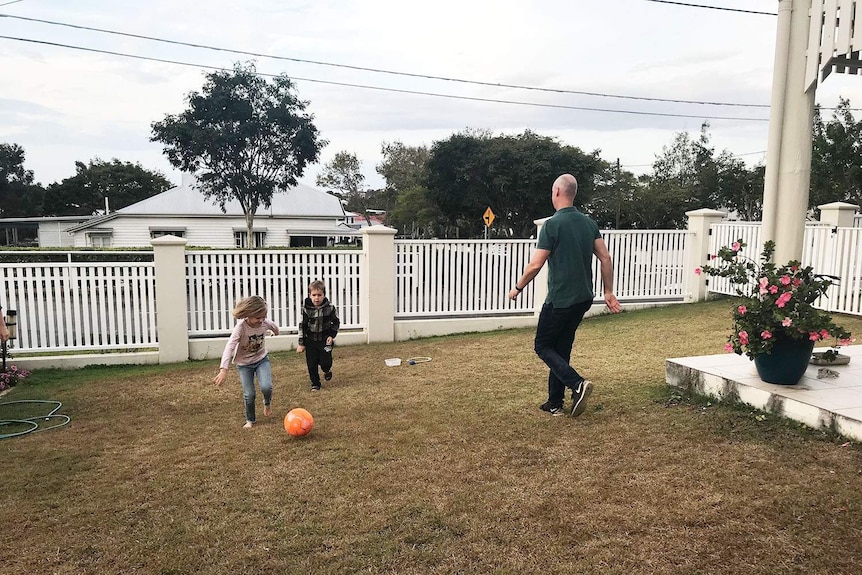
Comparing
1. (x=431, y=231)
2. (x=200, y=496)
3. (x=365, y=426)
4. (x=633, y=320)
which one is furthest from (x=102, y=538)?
(x=431, y=231)

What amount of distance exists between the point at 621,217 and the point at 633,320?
111ft

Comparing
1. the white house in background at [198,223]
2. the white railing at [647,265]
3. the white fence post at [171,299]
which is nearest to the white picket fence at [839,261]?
the white railing at [647,265]

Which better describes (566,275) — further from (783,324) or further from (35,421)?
(35,421)

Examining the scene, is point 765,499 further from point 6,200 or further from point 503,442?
point 6,200

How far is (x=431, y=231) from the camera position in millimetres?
43844

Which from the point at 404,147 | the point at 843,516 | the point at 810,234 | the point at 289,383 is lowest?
the point at 289,383

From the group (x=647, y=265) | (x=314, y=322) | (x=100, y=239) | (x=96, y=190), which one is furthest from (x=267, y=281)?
(x=96, y=190)

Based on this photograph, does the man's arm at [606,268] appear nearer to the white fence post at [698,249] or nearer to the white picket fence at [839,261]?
the white picket fence at [839,261]

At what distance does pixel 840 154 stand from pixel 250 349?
Answer: 27.5m

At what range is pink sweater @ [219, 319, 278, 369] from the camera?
4832mm

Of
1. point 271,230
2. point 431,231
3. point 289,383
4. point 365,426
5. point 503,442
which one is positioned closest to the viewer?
point 503,442

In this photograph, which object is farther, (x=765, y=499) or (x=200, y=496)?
(x=200, y=496)

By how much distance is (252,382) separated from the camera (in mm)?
4859

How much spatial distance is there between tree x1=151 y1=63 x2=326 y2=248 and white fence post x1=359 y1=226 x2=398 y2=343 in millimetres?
18386
